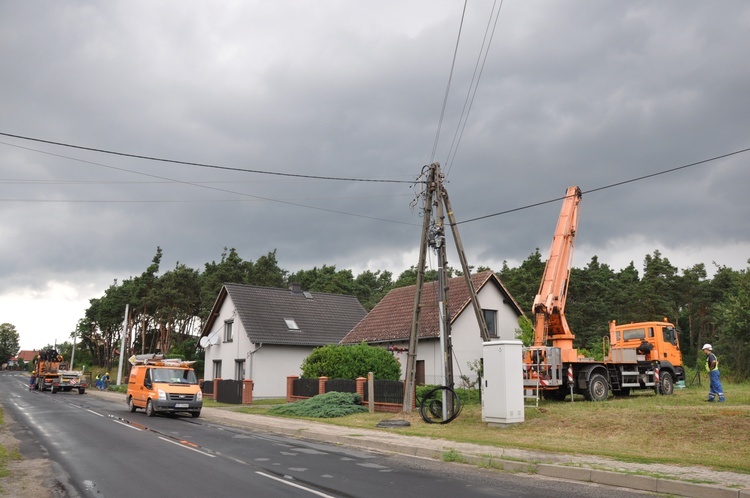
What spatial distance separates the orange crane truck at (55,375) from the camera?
1825 inches

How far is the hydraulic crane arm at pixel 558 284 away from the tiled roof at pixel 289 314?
63.6 ft

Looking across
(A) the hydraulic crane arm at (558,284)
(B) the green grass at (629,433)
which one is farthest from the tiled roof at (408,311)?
(B) the green grass at (629,433)

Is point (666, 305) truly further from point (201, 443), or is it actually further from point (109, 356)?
point (109, 356)

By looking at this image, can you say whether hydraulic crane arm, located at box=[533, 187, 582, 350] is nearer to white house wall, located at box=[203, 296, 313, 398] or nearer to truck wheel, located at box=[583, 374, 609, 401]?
truck wheel, located at box=[583, 374, 609, 401]

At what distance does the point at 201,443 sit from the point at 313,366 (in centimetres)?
1286

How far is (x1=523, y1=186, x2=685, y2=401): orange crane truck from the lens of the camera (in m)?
20.2

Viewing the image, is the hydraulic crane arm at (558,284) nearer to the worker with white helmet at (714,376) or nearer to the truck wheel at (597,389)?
the truck wheel at (597,389)

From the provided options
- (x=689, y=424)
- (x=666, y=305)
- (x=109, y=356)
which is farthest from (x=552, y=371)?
(x=109, y=356)

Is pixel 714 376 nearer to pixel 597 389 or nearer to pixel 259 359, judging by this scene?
pixel 597 389

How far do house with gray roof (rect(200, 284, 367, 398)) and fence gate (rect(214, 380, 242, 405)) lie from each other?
274 cm

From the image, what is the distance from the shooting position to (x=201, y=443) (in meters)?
14.7

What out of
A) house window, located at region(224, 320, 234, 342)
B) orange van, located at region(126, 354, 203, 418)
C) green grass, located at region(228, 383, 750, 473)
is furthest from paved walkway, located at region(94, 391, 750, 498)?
house window, located at region(224, 320, 234, 342)

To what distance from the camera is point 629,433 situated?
1403 centimetres

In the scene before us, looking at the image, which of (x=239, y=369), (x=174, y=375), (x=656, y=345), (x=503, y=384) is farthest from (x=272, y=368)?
(x=503, y=384)
